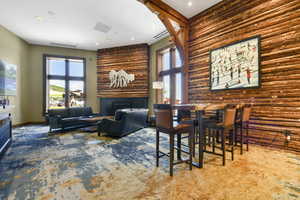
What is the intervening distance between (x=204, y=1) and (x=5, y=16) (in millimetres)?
6465

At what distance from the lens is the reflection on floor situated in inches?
65.3

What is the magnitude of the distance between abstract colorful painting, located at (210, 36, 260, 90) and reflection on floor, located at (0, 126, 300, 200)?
1.71 metres

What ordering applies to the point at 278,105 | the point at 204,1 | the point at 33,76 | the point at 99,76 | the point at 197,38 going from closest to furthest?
1. the point at 278,105
2. the point at 204,1
3. the point at 197,38
4. the point at 33,76
5. the point at 99,76

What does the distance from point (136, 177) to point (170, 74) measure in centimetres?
502

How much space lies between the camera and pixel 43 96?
23.7 ft

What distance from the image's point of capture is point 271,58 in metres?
3.19

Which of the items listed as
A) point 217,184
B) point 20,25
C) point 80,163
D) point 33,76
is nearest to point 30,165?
point 80,163

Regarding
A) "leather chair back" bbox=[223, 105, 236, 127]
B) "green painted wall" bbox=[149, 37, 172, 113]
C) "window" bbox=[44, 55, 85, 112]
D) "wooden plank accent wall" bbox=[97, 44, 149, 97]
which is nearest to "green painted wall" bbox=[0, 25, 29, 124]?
"window" bbox=[44, 55, 85, 112]

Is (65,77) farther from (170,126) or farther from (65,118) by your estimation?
(170,126)

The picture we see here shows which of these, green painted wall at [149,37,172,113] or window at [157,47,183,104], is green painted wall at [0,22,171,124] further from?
window at [157,47,183,104]

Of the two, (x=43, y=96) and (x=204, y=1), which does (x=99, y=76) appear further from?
(x=204, y=1)

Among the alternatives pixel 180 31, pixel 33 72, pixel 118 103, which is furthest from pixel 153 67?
pixel 33 72

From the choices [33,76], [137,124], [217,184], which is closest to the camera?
[217,184]

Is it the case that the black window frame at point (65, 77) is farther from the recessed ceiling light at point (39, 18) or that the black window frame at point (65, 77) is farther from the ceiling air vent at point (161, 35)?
the ceiling air vent at point (161, 35)
